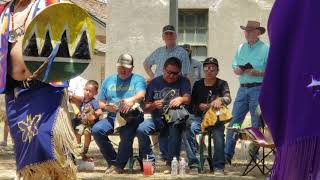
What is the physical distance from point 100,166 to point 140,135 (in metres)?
1.17

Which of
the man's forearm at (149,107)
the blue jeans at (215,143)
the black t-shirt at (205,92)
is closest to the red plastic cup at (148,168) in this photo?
the blue jeans at (215,143)

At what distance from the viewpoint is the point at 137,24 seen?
52.9ft

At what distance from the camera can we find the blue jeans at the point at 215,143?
26.1 ft

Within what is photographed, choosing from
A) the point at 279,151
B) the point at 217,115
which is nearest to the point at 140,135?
the point at 217,115

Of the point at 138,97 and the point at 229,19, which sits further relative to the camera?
the point at 229,19

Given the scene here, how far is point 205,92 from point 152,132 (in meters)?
0.86

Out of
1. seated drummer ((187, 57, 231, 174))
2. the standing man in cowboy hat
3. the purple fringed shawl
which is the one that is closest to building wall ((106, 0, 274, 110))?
the standing man in cowboy hat

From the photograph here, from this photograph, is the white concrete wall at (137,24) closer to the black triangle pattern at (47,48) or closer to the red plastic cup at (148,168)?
the red plastic cup at (148,168)

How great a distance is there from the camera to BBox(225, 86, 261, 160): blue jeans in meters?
8.45

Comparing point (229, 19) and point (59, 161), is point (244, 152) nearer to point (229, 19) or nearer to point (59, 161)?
point (59, 161)

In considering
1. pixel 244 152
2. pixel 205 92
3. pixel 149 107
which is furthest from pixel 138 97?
pixel 244 152

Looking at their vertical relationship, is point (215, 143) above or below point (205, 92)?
below

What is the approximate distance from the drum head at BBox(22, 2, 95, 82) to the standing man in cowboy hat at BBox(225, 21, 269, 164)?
12.5 feet

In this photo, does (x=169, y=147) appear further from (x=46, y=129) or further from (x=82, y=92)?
(x=46, y=129)
